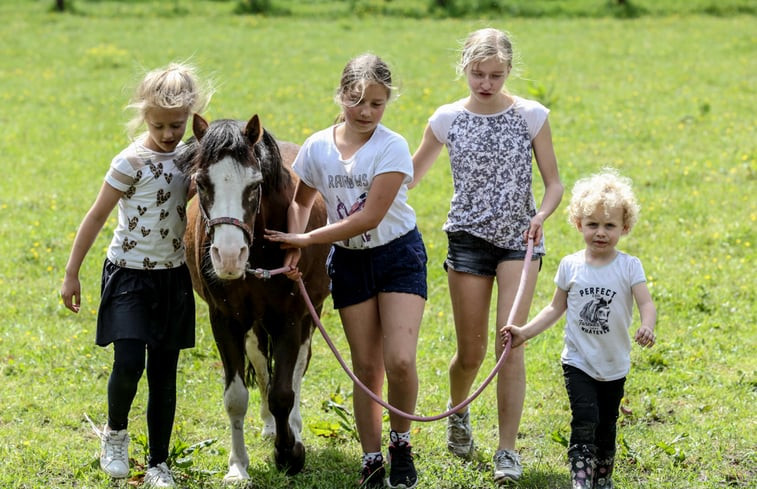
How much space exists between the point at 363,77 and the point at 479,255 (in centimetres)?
114

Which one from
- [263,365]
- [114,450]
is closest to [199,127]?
[114,450]

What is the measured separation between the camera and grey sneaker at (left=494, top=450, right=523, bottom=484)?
177 inches

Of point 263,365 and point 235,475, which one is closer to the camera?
point 235,475

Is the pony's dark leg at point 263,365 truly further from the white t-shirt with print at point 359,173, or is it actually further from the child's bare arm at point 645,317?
the child's bare arm at point 645,317

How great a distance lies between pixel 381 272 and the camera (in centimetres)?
423

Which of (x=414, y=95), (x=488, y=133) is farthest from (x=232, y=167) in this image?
(x=414, y=95)

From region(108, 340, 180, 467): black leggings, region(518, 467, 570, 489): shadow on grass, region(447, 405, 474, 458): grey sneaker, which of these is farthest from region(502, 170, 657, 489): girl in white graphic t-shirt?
region(108, 340, 180, 467): black leggings

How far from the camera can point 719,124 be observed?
12344mm

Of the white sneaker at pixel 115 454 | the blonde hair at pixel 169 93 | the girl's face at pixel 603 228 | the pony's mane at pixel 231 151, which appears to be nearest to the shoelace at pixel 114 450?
the white sneaker at pixel 115 454

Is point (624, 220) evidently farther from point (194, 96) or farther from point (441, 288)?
point (441, 288)

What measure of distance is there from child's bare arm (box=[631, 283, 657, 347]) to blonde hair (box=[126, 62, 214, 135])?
83.9 inches

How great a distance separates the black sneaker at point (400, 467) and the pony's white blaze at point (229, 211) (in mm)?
1170

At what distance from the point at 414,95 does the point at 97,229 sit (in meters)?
10.9

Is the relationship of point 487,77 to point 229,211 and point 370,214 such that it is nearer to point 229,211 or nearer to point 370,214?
point 370,214
